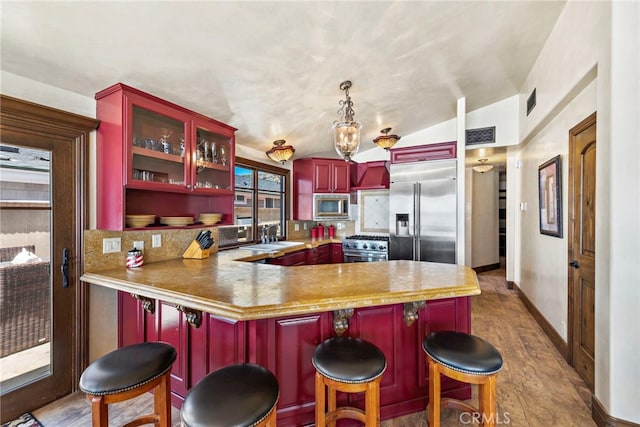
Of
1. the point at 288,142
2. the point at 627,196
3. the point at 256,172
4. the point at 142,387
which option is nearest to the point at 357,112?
the point at 288,142

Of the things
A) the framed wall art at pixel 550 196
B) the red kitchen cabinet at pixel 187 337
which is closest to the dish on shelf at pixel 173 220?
the red kitchen cabinet at pixel 187 337

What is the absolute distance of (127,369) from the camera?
1.27 meters

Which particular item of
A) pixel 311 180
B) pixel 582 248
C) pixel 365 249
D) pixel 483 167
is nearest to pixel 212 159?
pixel 311 180

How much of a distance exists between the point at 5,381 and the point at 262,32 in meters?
2.94

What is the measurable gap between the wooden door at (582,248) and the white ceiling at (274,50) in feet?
4.09

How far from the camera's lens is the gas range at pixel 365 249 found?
4.58 metres

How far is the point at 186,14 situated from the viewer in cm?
157

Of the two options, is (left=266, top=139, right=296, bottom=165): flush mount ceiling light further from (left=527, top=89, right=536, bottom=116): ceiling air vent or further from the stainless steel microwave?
(left=527, top=89, right=536, bottom=116): ceiling air vent

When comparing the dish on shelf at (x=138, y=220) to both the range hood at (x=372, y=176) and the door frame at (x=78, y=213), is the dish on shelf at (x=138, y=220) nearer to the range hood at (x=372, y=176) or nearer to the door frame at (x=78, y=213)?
the door frame at (x=78, y=213)

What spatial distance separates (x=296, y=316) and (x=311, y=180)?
3280 mm

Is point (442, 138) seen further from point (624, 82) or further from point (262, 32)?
point (262, 32)

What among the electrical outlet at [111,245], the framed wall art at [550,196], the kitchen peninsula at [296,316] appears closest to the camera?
the kitchen peninsula at [296,316]

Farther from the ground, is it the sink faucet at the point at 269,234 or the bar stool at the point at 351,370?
the sink faucet at the point at 269,234

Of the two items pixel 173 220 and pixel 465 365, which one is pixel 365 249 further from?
pixel 465 365
